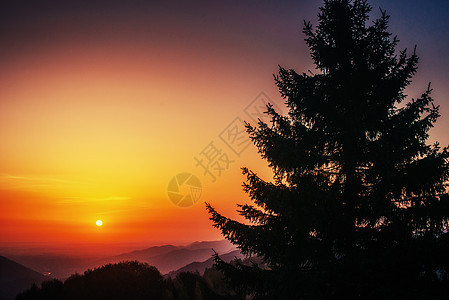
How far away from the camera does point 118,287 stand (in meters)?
12.9

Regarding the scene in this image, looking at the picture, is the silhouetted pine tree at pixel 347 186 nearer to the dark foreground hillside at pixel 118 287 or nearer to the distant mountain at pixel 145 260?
the dark foreground hillside at pixel 118 287

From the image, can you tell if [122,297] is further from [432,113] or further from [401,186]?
[432,113]

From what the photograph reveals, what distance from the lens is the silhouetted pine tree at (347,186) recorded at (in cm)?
540

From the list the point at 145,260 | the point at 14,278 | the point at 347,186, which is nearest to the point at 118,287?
the point at 347,186

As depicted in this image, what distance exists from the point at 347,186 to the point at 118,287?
41.1 ft

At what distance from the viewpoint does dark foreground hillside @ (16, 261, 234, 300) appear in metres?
11.8

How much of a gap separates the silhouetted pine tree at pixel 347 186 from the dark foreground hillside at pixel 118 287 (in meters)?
6.85

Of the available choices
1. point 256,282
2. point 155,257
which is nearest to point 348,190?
point 256,282

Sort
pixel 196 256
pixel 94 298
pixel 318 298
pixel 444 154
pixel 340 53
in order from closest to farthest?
1. pixel 318 298
2. pixel 444 154
3. pixel 340 53
4. pixel 94 298
5. pixel 196 256

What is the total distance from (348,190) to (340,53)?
14.2 ft

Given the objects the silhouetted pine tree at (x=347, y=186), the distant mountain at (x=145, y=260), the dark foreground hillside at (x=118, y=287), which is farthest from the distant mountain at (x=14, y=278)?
the silhouetted pine tree at (x=347, y=186)

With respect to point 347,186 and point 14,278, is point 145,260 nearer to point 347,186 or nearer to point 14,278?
point 14,278

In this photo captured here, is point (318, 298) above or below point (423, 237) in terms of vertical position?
below

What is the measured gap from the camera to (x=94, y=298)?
1170cm
